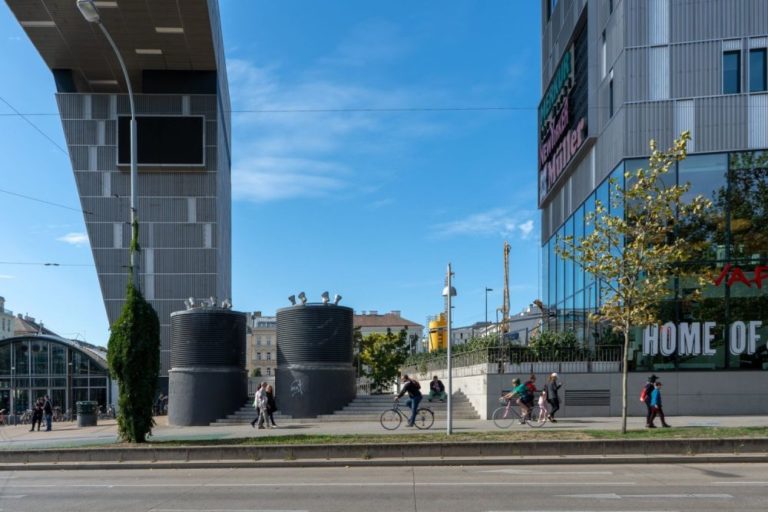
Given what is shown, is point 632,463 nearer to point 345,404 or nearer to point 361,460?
point 361,460

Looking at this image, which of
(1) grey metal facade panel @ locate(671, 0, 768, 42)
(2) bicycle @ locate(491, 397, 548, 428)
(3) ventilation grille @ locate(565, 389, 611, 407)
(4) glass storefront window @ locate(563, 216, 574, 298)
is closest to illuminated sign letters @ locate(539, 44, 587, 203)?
(4) glass storefront window @ locate(563, 216, 574, 298)

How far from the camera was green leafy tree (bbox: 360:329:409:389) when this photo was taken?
6272cm

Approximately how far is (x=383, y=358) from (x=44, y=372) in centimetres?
2630

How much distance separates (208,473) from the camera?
15.9m

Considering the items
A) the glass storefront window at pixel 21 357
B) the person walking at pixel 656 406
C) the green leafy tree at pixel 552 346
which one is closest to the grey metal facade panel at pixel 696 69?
the green leafy tree at pixel 552 346

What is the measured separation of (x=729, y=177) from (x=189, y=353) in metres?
Result: 20.8

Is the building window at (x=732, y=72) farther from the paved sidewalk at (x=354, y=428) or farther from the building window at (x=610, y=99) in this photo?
the paved sidewalk at (x=354, y=428)

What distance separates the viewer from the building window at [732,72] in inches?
1073

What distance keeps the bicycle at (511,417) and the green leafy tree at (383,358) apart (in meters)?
37.9

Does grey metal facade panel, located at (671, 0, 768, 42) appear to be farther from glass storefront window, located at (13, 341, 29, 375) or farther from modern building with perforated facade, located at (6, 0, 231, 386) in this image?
glass storefront window, located at (13, 341, 29, 375)

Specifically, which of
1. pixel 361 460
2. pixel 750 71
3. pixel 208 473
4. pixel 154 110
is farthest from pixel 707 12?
pixel 154 110

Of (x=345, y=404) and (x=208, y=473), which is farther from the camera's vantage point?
(x=345, y=404)

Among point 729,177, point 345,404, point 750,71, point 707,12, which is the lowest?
point 345,404

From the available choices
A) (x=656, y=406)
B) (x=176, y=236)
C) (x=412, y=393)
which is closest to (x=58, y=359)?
(x=176, y=236)
